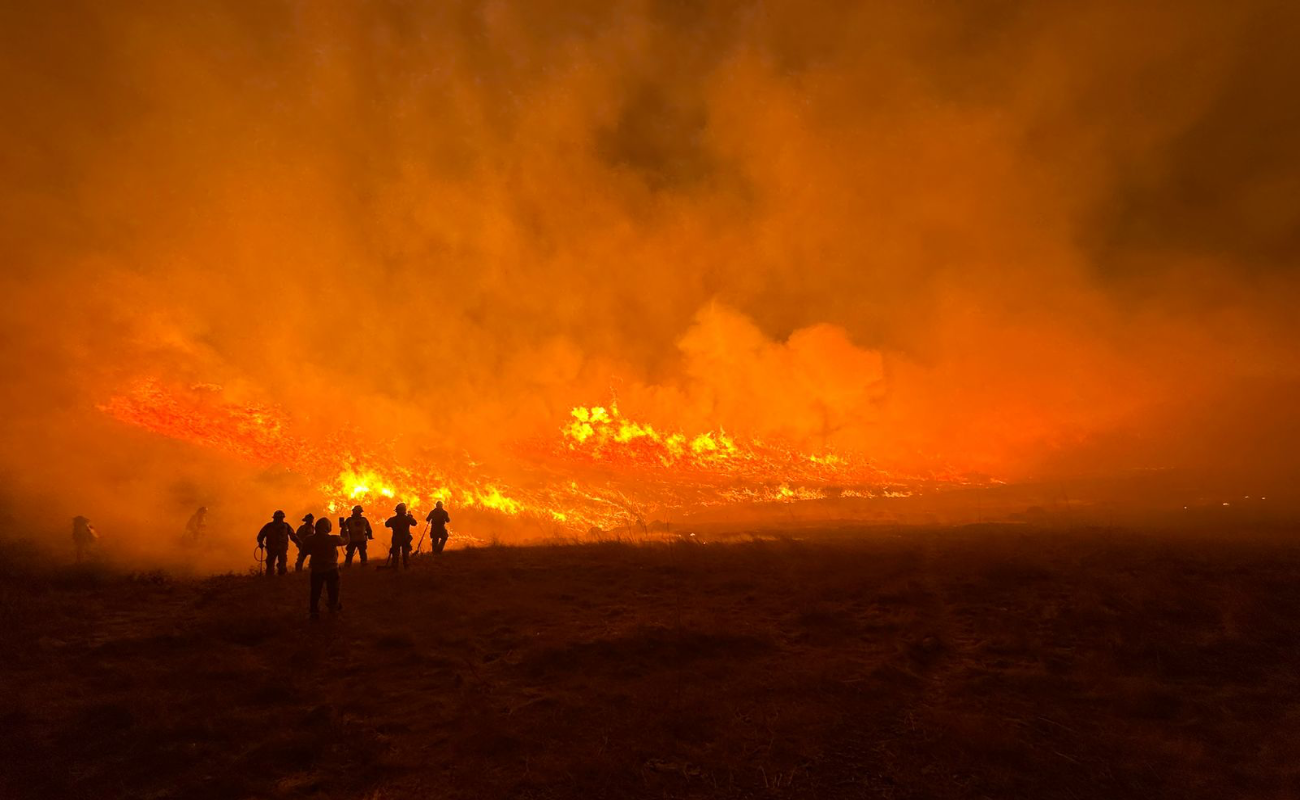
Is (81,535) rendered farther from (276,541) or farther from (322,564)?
(322,564)

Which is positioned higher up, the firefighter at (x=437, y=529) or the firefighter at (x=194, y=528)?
the firefighter at (x=194, y=528)

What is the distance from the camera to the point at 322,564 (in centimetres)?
1517

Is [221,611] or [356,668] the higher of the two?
[221,611]

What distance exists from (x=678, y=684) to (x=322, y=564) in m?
9.54

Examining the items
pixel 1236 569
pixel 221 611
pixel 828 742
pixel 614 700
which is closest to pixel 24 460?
pixel 221 611

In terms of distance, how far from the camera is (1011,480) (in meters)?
89.1

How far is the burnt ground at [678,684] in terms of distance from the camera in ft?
26.6

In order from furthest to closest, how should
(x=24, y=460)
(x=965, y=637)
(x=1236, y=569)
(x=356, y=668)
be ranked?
Answer: (x=24, y=460), (x=1236, y=569), (x=965, y=637), (x=356, y=668)

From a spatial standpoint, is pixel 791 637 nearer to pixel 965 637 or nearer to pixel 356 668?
pixel 965 637

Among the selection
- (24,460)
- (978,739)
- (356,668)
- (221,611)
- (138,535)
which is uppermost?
(24,460)

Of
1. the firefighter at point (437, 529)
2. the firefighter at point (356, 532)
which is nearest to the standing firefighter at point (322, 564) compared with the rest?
the firefighter at point (356, 532)

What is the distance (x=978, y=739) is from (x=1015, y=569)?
11.1 m

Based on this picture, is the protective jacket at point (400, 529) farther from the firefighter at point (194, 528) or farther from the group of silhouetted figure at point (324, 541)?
the firefighter at point (194, 528)

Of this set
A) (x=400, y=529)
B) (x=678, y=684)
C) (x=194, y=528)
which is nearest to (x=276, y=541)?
(x=400, y=529)
